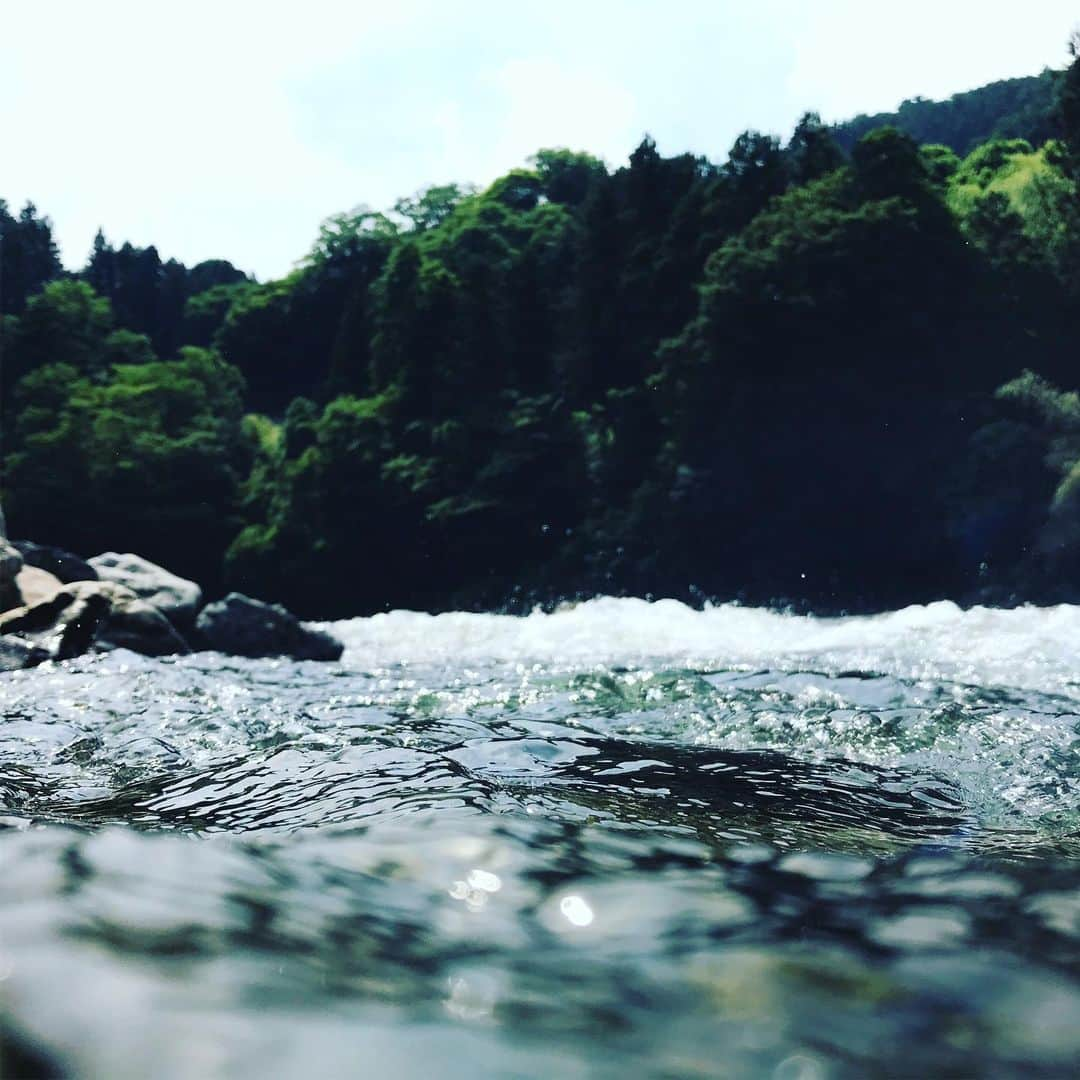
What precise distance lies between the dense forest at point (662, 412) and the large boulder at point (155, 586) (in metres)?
12.7

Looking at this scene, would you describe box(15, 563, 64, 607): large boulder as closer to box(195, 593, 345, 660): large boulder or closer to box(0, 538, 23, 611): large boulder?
box(0, 538, 23, 611): large boulder

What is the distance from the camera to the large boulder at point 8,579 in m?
12.1

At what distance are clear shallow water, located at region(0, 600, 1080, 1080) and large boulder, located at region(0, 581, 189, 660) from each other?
18.3ft

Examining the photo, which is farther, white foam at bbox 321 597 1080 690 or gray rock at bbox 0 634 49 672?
white foam at bbox 321 597 1080 690

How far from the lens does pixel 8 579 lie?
1232 centimetres

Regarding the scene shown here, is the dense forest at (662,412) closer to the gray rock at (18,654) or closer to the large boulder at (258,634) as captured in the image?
the large boulder at (258,634)

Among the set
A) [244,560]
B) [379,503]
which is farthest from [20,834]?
[244,560]

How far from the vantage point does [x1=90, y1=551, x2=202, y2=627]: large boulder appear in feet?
57.3

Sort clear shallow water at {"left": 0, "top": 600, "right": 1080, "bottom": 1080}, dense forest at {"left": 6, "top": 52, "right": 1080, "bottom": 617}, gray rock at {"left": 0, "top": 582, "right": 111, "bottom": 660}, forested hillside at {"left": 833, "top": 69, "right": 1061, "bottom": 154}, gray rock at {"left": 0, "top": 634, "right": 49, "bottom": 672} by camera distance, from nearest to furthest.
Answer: clear shallow water at {"left": 0, "top": 600, "right": 1080, "bottom": 1080} → gray rock at {"left": 0, "top": 634, "right": 49, "bottom": 672} → gray rock at {"left": 0, "top": 582, "right": 111, "bottom": 660} → dense forest at {"left": 6, "top": 52, "right": 1080, "bottom": 617} → forested hillside at {"left": 833, "top": 69, "right": 1061, "bottom": 154}

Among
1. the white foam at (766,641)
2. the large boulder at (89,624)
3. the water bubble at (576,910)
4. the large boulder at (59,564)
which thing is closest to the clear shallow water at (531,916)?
the water bubble at (576,910)

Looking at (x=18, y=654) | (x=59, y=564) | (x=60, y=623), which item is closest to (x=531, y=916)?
(x=18, y=654)

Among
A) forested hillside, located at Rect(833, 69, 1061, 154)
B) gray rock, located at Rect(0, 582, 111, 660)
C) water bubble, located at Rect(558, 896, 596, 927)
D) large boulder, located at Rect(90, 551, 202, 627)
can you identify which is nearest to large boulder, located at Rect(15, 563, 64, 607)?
gray rock, located at Rect(0, 582, 111, 660)

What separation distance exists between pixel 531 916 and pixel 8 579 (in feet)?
40.7

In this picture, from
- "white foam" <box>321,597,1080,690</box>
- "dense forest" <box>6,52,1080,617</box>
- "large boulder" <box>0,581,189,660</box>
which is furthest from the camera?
"dense forest" <box>6,52,1080,617</box>
